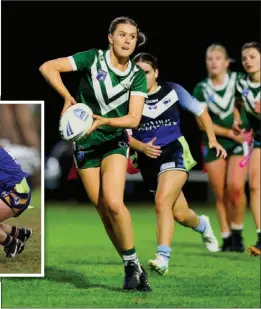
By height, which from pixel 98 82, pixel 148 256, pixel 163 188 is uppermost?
pixel 98 82

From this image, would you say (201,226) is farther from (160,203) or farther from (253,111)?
(253,111)

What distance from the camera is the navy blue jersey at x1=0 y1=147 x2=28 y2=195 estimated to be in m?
6.39

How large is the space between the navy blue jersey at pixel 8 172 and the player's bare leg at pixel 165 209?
3.56ft

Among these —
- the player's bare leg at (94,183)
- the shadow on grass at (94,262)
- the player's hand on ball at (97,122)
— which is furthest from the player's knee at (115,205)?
the shadow on grass at (94,262)

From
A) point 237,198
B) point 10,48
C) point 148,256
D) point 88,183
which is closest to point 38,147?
point 88,183

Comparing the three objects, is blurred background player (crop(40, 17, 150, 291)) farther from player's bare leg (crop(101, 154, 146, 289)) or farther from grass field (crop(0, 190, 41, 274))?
grass field (crop(0, 190, 41, 274))

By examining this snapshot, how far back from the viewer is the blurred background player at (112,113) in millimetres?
6082

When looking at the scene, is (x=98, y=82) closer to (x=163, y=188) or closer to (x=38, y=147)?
(x=38, y=147)

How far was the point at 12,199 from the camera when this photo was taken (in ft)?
21.2

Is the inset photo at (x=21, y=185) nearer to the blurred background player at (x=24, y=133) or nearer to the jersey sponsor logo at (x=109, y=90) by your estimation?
the blurred background player at (x=24, y=133)

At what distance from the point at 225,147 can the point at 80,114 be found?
3767 mm

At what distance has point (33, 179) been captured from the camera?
21.5ft

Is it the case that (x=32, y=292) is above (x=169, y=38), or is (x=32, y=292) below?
below

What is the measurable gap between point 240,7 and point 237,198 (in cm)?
508
